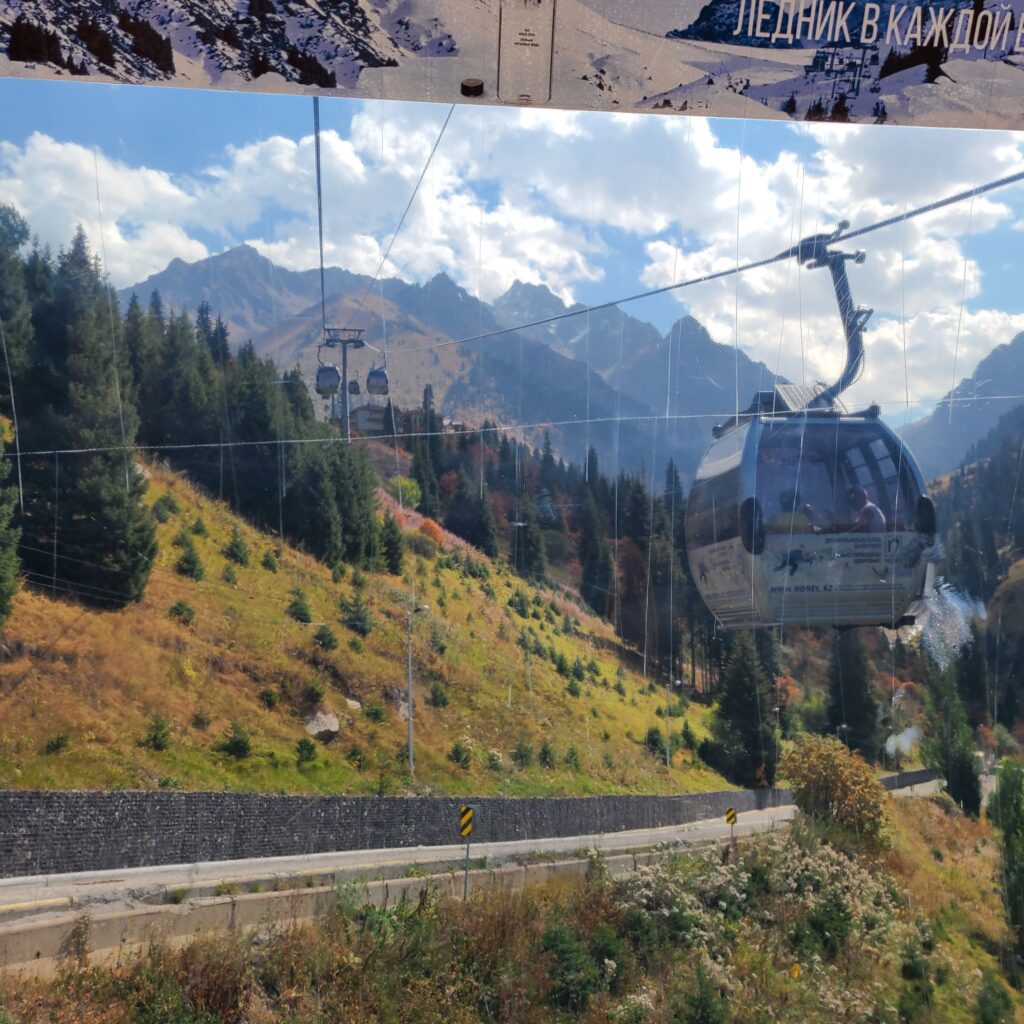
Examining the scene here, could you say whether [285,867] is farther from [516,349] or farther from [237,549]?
[516,349]

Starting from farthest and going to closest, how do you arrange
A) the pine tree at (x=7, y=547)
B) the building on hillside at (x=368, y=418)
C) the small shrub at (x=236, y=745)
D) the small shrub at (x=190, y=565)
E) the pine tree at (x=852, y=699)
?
the small shrub at (x=190, y=565)
the building on hillside at (x=368, y=418)
the pine tree at (x=852, y=699)
the pine tree at (x=7, y=547)
the small shrub at (x=236, y=745)

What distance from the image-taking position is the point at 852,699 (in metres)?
12.9

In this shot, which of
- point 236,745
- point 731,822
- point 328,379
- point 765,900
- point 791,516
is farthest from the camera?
point 328,379

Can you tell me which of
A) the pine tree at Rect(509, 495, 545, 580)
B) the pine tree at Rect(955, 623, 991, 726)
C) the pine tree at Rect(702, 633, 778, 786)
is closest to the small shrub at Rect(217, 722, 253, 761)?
the pine tree at Rect(509, 495, 545, 580)

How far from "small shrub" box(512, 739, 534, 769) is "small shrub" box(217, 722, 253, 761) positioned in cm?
352

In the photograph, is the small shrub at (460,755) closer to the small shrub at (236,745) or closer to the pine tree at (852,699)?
the small shrub at (236,745)

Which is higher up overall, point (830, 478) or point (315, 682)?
Result: point (830, 478)

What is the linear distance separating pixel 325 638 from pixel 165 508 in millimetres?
3085

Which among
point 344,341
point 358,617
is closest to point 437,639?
point 358,617

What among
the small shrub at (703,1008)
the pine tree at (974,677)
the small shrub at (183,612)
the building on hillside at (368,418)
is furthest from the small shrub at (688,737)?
the small shrub at (183,612)

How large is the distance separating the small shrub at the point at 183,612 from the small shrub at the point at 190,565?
0.42 m

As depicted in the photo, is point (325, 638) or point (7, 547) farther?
point (325, 638)

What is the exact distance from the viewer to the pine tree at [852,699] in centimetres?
1266

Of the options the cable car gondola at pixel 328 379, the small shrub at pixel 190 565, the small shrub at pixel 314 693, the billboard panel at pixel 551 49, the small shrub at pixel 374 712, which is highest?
the billboard panel at pixel 551 49
